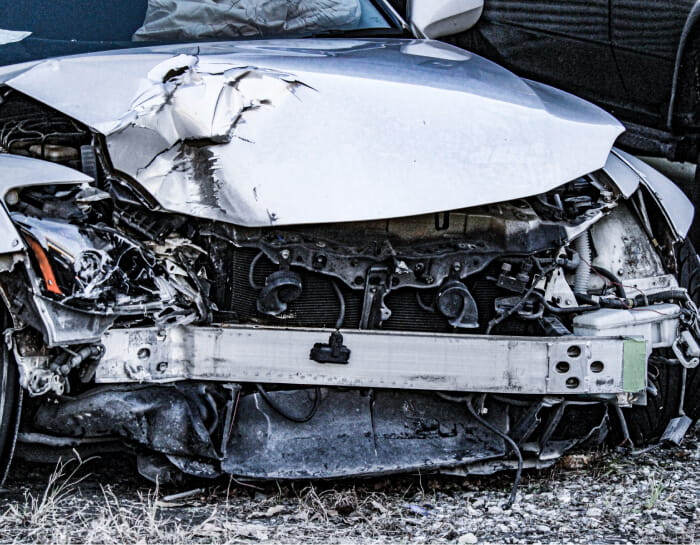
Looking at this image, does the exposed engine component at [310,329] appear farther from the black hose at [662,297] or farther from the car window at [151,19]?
the car window at [151,19]

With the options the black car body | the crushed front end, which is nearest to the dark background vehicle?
the black car body

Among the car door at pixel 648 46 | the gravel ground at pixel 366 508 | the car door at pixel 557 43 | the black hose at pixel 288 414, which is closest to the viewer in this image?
the gravel ground at pixel 366 508

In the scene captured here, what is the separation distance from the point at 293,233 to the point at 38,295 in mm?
821

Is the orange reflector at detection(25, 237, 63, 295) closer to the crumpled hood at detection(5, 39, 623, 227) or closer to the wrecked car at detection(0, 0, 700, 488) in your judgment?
the wrecked car at detection(0, 0, 700, 488)

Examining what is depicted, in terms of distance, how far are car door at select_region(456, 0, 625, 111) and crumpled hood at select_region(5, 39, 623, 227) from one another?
1.61 metres

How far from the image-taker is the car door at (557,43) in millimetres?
4504

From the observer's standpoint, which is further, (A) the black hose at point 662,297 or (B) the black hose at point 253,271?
(A) the black hose at point 662,297

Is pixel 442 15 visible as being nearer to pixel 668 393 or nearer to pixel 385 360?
pixel 385 360

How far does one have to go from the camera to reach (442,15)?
134 inches

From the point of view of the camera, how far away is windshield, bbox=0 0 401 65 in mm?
3512

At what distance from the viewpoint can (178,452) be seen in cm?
297

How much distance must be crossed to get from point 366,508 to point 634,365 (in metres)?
1.07

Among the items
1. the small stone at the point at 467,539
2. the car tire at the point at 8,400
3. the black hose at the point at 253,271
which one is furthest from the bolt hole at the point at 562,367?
the car tire at the point at 8,400

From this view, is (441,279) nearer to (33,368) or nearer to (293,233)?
(293,233)
